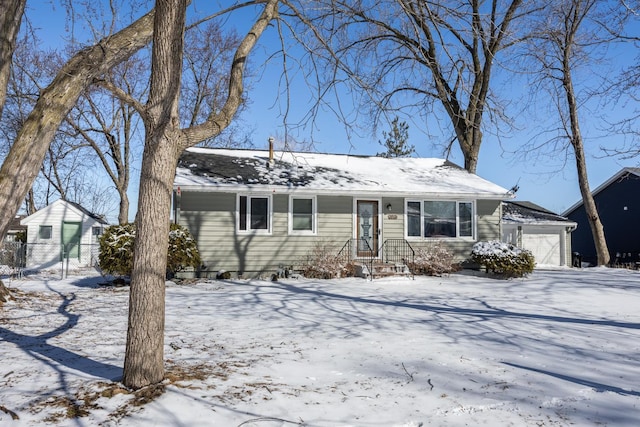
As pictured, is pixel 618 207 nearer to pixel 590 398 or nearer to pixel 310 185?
pixel 310 185

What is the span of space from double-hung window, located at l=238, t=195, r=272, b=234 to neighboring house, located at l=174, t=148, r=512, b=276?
Answer: 3cm

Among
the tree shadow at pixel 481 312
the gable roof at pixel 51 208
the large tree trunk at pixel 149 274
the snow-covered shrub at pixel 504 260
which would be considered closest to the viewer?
the large tree trunk at pixel 149 274

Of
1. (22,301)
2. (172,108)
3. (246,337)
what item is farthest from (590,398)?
(22,301)

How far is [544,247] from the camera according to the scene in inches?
965

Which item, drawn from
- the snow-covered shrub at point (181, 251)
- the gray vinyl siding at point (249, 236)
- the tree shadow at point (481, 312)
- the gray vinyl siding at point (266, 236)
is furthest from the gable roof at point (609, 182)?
the snow-covered shrub at point (181, 251)

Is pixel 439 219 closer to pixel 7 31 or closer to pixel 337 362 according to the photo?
pixel 337 362

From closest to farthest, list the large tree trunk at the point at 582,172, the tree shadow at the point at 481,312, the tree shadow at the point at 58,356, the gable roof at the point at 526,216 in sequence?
the tree shadow at the point at 58,356
the tree shadow at the point at 481,312
the large tree trunk at the point at 582,172
the gable roof at the point at 526,216

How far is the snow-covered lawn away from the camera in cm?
378

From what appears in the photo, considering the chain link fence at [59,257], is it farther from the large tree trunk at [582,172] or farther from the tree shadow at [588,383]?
the large tree trunk at [582,172]

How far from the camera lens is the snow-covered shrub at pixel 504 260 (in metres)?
13.8

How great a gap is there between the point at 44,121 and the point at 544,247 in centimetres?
2481

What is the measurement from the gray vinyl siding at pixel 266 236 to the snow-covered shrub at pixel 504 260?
122 centimetres

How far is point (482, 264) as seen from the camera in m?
14.1

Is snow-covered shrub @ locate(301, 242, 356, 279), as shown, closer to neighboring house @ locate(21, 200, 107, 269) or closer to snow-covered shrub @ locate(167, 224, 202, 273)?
snow-covered shrub @ locate(167, 224, 202, 273)
